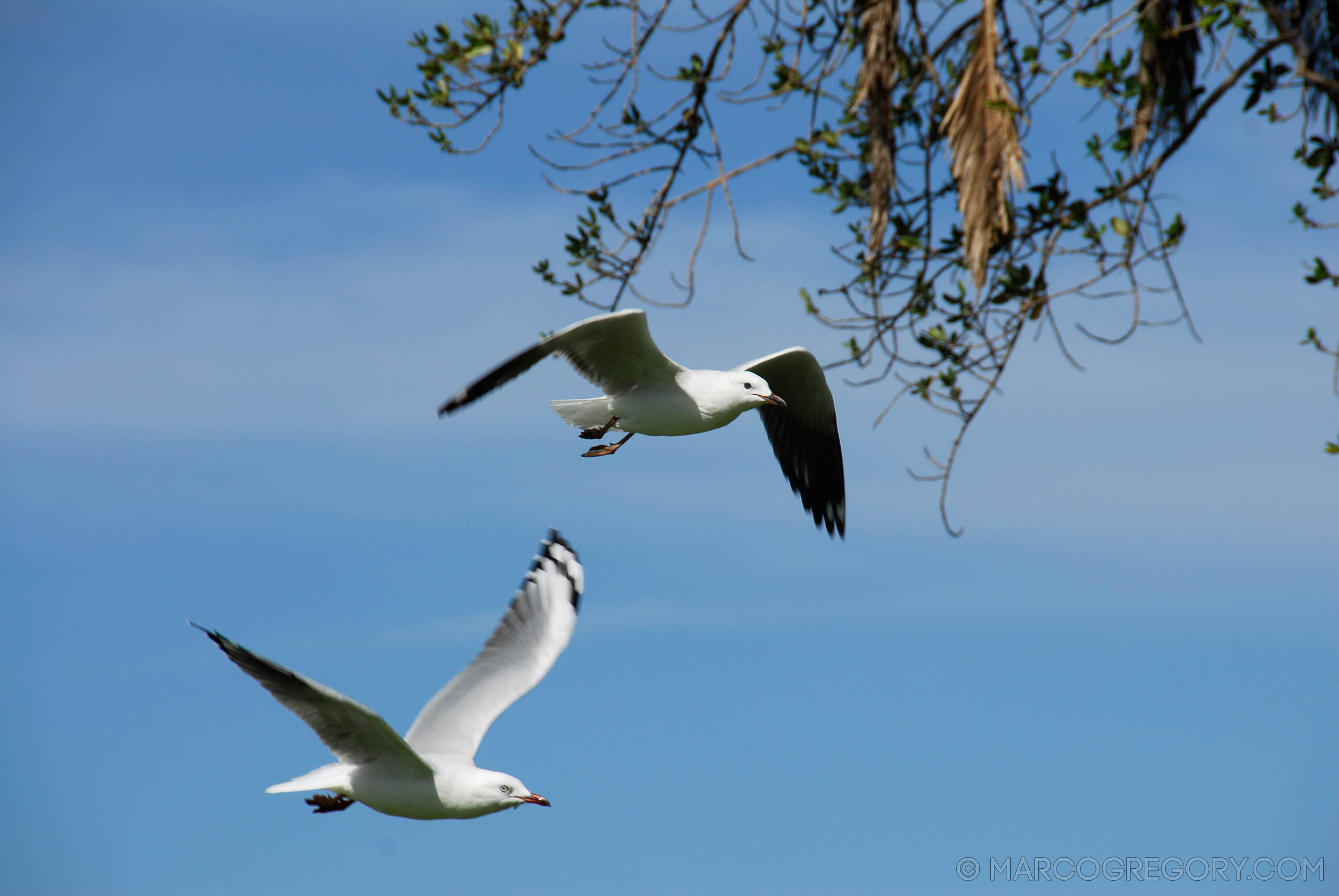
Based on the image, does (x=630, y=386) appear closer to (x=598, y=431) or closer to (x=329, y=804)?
(x=598, y=431)

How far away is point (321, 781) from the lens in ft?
18.6

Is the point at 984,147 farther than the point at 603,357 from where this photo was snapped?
No

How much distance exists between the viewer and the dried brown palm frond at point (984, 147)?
16.6 feet

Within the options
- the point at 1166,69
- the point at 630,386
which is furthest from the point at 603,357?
the point at 1166,69

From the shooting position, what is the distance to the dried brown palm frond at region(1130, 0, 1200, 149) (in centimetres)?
513

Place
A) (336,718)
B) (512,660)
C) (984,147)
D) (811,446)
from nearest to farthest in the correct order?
(984,147) < (336,718) < (512,660) < (811,446)

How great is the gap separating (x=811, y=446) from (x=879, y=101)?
10.0 feet

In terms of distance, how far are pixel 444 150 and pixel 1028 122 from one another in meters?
2.90

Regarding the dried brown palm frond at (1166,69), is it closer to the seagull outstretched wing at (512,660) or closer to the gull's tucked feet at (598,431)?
the gull's tucked feet at (598,431)

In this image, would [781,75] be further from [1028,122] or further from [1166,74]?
[1166,74]

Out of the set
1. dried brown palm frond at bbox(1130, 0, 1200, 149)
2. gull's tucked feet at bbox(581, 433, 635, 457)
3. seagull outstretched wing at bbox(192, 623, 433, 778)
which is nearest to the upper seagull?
gull's tucked feet at bbox(581, 433, 635, 457)

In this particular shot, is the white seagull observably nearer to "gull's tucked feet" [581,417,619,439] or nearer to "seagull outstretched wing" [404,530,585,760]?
"seagull outstretched wing" [404,530,585,760]

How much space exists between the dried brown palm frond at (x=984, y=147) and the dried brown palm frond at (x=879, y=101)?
30 cm

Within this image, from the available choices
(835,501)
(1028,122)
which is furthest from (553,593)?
(1028,122)
